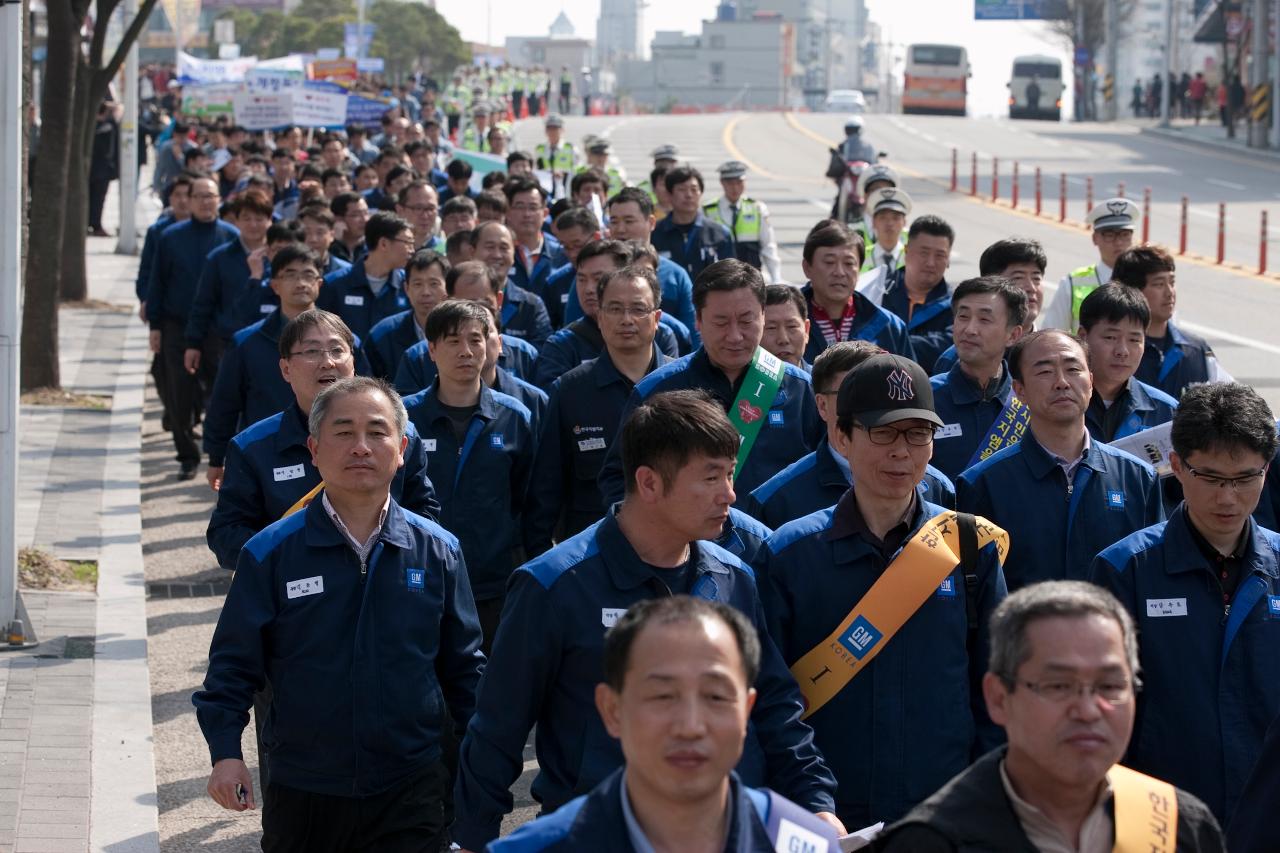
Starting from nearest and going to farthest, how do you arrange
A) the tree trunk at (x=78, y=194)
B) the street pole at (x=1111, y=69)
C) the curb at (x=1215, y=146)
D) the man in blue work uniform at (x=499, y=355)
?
the man in blue work uniform at (x=499, y=355)
the tree trunk at (x=78, y=194)
the curb at (x=1215, y=146)
the street pole at (x=1111, y=69)

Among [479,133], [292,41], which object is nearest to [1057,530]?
[479,133]

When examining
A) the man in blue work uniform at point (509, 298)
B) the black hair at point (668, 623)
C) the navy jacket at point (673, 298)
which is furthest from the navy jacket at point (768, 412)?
the navy jacket at point (673, 298)

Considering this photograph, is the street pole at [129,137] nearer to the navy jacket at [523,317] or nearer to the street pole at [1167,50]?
the navy jacket at [523,317]

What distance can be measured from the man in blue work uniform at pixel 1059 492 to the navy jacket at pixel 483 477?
7.83ft

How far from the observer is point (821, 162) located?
5581cm

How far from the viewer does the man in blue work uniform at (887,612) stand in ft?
17.1

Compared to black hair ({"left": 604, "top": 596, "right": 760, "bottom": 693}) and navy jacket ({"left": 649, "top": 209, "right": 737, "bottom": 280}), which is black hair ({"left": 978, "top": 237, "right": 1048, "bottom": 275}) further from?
black hair ({"left": 604, "top": 596, "right": 760, "bottom": 693})

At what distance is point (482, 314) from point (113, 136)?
Result: 2852 cm

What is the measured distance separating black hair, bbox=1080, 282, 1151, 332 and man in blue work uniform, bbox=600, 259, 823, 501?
4.06 feet

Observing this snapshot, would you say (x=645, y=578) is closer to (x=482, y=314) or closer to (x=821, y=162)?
(x=482, y=314)

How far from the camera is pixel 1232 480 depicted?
5.57m

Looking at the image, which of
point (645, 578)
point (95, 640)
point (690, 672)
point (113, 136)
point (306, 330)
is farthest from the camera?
point (113, 136)

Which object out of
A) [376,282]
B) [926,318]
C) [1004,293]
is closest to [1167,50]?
[376,282]

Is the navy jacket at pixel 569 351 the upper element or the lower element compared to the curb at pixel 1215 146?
lower
